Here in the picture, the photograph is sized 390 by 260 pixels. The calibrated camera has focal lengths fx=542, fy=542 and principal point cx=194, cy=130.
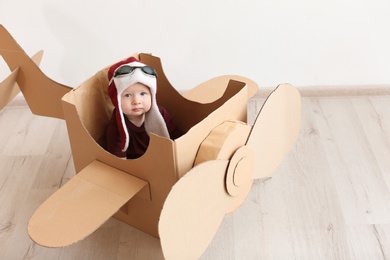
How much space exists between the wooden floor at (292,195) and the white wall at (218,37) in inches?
4.8

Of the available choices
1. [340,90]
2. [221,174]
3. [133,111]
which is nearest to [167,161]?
[221,174]

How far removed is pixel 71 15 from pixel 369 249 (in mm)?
1049

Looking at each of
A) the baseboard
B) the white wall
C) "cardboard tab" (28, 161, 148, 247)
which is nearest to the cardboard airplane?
"cardboard tab" (28, 161, 148, 247)

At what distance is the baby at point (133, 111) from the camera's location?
118 centimetres

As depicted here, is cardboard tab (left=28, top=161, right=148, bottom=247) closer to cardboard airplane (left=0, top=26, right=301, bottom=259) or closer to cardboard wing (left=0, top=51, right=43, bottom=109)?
cardboard airplane (left=0, top=26, right=301, bottom=259)

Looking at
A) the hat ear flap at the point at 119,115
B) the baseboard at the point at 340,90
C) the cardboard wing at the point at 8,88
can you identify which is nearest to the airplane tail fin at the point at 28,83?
the cardboard wing at the point at 8,88

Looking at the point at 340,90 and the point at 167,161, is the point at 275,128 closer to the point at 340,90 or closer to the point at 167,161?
the point at 167,161

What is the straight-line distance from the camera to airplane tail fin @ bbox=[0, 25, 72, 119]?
127 cm

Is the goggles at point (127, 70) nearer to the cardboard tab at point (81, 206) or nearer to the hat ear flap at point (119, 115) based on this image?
the hat ear flap at point (119, 115)

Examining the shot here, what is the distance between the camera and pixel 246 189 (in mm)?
1215

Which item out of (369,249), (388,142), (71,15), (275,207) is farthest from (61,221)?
(388,142)

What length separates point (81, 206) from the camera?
102cm

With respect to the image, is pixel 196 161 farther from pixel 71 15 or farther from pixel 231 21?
pixel 71 15

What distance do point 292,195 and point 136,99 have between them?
0.46 metres
